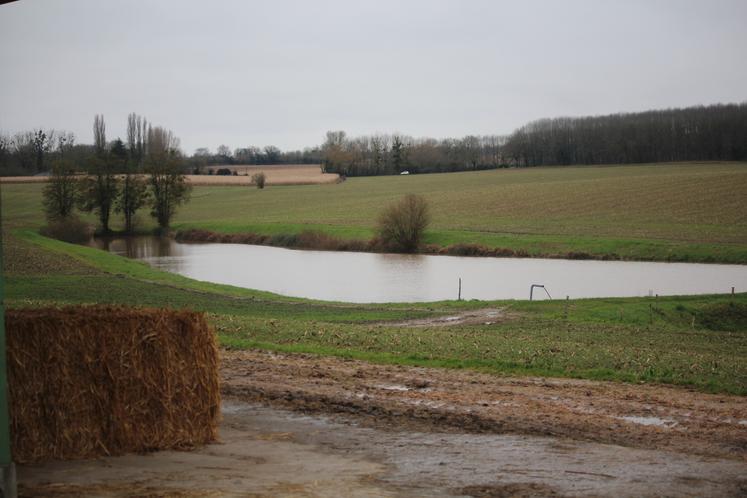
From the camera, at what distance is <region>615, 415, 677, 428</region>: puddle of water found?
10709mm

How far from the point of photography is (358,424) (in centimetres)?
1066

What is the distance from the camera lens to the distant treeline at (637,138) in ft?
371

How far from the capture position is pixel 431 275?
4888cm

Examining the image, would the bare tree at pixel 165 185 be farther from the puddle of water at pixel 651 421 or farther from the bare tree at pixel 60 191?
the puddle of water at pixel 651 421

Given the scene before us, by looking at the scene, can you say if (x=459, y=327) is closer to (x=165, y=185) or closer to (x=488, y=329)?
(x=488, y=329)

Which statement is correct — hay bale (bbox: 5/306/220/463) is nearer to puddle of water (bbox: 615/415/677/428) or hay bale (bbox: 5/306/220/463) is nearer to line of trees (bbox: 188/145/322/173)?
puddle of water (bbox: 615/415/677/428)

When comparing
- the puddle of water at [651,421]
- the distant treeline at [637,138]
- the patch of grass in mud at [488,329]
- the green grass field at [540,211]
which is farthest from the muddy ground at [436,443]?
the distant treeline at [637,138]

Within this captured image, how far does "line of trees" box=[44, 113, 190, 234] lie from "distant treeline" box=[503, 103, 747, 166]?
75.4 metres

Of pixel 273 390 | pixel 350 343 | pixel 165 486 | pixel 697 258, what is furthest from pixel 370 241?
pixel 165 486

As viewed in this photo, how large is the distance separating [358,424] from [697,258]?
47.3 m

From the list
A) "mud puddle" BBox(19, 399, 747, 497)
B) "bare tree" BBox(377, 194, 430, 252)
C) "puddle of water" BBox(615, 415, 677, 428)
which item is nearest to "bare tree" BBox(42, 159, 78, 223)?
"bare tree" BBox(377, 194, 430, 252)

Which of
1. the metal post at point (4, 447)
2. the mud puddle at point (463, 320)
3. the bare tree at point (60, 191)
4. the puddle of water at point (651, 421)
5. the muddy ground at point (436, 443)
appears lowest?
the mud puddle at point (463, 320)

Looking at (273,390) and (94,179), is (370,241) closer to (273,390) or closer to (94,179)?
(94,179)

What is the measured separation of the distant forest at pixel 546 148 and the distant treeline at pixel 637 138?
0.56ft
